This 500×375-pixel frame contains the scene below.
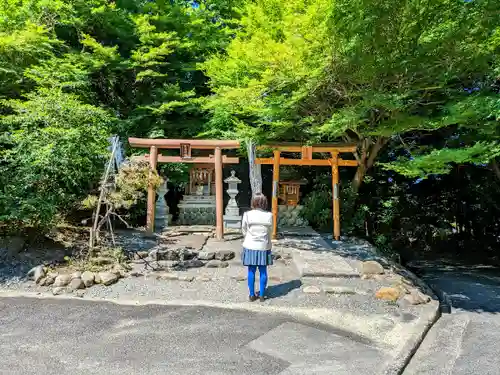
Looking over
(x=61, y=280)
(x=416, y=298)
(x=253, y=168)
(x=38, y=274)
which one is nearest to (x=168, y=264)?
(x=61, y=280)

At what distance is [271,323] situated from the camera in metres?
4.10

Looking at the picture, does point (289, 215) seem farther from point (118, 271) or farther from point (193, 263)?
point (118, 271)

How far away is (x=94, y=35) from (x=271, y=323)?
11.6m

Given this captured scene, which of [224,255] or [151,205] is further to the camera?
[151,205]

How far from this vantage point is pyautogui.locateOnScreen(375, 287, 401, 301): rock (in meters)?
5.13

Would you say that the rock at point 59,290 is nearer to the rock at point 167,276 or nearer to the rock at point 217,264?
the rock at point 167,276

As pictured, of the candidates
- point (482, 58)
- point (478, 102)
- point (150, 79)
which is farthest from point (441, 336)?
point (150, 79)

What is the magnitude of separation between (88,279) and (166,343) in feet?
8.24

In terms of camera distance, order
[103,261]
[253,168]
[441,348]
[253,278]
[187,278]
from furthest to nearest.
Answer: [253,168]
[103,261]
[187,278]
[253,278]
[441,348]

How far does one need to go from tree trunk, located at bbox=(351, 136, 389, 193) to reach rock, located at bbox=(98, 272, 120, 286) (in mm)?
7020

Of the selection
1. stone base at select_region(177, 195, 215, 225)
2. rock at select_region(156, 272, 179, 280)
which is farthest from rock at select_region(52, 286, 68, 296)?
stone base at select_region(177, 195, 215, 225)

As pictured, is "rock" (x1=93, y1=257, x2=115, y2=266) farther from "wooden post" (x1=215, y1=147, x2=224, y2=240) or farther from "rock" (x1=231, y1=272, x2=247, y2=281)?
"wooden post" (x1=215, y1=147, x2=224, y2=240)

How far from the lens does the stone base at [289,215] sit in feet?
37.7

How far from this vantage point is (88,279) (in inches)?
212
